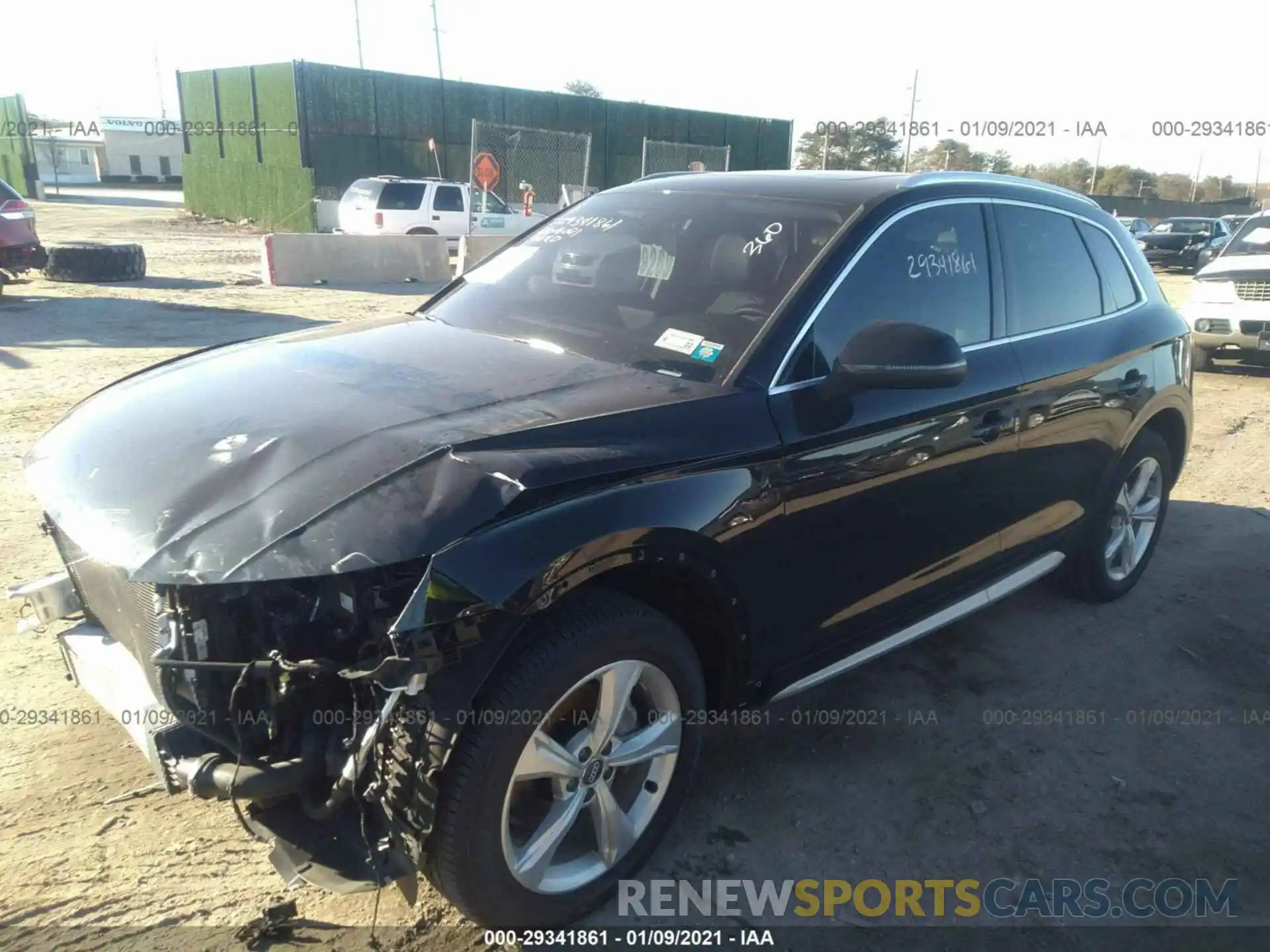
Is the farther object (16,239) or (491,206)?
(491,206)

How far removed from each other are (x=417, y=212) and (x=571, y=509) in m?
19.1

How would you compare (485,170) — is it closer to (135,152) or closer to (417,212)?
(417,212)

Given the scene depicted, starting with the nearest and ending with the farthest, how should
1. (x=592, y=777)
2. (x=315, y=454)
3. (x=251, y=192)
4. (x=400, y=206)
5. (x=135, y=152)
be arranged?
(x=315, y=454) → (x=592, y=777) → (x=400, y=206) → (x=251, y=192) → (x=135, y=152)

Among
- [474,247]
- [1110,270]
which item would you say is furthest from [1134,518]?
[474,247]

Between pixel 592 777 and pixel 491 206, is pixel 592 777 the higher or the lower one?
the lower one

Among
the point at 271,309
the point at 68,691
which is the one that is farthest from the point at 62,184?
the point at 68,691

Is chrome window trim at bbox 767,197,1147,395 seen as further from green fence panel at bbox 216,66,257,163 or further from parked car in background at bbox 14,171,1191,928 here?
green fence panel at bbox 216,66,257,163

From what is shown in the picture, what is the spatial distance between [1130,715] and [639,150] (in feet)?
106

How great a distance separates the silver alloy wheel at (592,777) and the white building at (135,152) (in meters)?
64.6

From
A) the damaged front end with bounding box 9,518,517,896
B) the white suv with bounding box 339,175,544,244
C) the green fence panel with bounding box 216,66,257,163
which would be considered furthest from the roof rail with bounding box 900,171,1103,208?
the green fence panel with bounding box 216,66,257,163

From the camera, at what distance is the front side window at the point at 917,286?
119 inches

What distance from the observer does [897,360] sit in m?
2.84

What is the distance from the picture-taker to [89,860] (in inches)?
108

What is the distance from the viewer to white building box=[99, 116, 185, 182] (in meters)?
57.9
